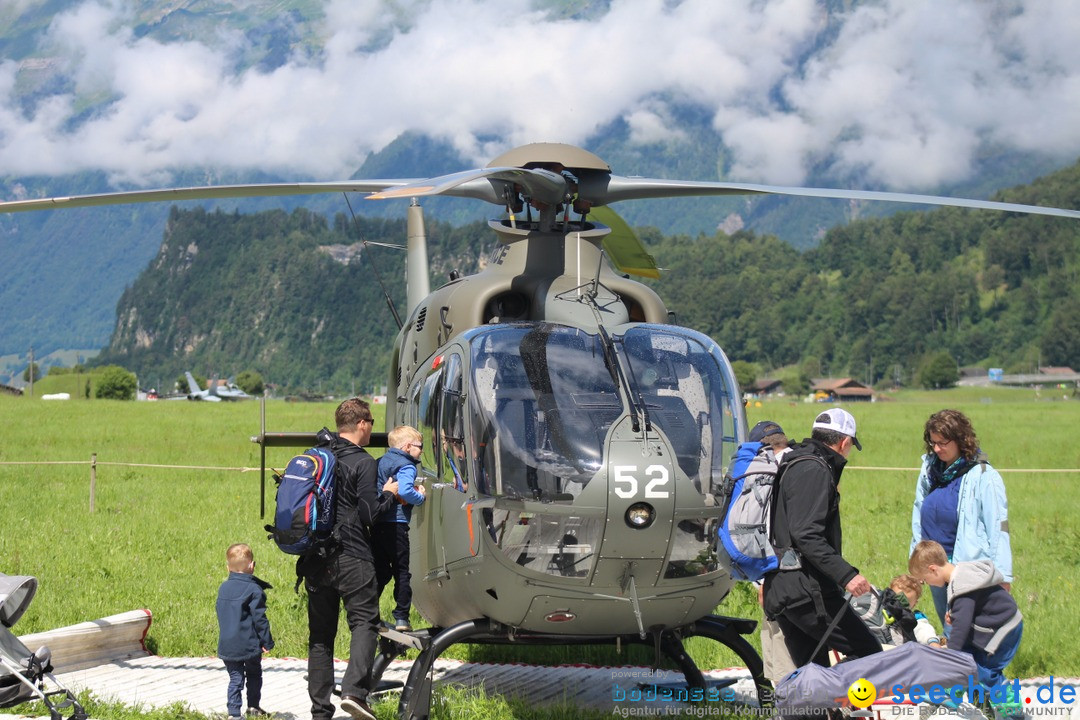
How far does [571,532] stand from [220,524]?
12.5m

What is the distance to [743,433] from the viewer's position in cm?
803

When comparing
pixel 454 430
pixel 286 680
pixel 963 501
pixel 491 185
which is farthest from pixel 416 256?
pixel 963 501

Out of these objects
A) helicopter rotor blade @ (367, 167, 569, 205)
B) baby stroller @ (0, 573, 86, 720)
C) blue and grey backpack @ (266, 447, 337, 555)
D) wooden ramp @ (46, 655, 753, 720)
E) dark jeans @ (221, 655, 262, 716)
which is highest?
helicopter rotor blade @ (367, 167, 569, 205)

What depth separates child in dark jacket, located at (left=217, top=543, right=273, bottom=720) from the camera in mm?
7973

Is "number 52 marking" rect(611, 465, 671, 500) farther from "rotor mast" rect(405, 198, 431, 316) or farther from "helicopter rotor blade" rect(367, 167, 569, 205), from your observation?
"rotor mast" rect(405, 198, 431, 316)

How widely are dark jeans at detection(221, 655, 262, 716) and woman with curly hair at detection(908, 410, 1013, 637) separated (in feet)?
14.2

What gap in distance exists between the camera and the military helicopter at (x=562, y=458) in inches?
287

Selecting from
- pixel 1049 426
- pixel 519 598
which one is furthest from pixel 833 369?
pixel 519 598

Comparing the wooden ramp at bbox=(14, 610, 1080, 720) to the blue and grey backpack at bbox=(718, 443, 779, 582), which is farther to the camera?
the wooden ramp at bbox=(14, 610, 1080, 720)

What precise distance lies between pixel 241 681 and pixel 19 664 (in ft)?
4.44

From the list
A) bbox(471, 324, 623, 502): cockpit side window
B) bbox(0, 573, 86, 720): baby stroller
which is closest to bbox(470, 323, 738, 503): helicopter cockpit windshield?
bbox(471, 324, 623, 502): cockpit side window

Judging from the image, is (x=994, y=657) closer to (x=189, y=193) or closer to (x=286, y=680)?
(x=286, y=680)

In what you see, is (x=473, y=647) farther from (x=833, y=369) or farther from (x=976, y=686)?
(x=833, y=369)

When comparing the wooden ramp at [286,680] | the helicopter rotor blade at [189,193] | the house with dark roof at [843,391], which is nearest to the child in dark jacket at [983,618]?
the wooden ramp at [286,680]
